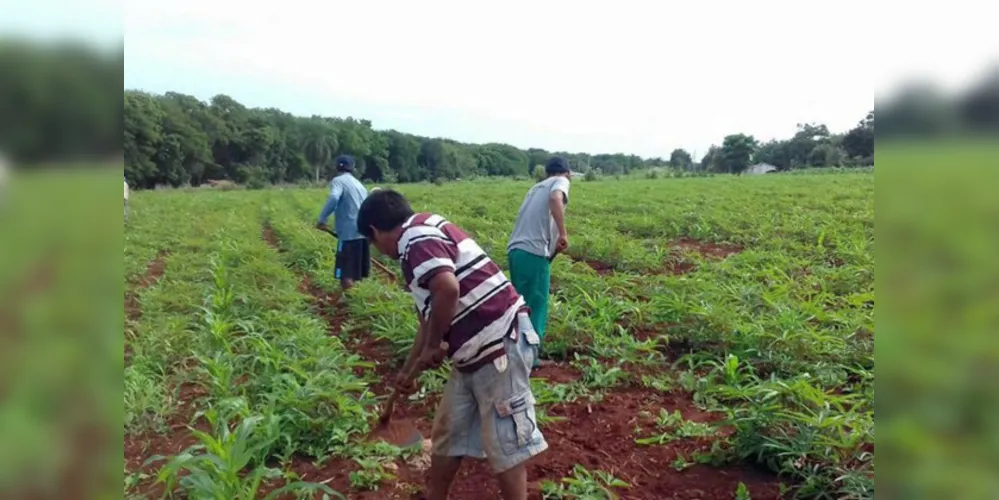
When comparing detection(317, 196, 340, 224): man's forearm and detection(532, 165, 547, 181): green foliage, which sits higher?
detection(532, 165, 547, 181): green foliage

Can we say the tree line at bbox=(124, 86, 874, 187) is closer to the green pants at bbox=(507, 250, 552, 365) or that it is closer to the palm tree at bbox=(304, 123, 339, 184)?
the palm tree at bbox=(304, 123, 339, 184)

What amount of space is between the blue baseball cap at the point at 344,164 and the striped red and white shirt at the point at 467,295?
13.9ft

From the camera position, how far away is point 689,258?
852cm

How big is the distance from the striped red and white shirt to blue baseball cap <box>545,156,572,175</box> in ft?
7.68

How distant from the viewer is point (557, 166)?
15.5 ft

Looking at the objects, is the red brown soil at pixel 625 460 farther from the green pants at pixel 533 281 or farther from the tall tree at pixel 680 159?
the tall tree at pixel 680 159

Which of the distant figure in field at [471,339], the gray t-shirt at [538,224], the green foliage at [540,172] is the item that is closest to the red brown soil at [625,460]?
the distant figure in field at [471,339]

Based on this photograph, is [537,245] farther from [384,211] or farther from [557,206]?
[384,211]

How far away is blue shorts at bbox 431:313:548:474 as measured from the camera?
95.0 inches

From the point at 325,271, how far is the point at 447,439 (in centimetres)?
575

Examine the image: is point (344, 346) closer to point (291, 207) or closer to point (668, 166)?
point (291, 207)

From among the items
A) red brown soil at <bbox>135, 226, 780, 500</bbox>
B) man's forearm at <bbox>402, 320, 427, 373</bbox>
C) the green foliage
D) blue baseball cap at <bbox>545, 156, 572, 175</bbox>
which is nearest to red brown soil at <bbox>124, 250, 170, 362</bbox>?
red brown soil at <bbox>135, 226, 780, 500</bbox>
